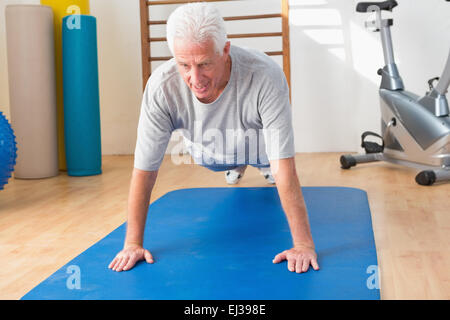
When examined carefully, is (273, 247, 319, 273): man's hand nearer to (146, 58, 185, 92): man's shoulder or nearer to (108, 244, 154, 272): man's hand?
(108, 244, 154, 272): man's hand

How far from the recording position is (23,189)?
120 inches

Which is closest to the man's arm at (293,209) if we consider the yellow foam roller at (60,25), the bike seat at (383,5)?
the bike seat at (383,5)

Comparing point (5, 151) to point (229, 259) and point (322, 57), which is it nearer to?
point (229, 259)

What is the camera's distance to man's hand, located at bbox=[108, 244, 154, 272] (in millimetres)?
1553

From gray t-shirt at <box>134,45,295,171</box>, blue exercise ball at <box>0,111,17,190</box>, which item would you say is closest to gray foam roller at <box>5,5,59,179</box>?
blue exercise ball at <box>0,111,17,190</box>

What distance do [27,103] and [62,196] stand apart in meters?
0.85

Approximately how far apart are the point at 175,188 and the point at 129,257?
136cm

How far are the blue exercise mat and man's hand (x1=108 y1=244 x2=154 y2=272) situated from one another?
0.07 feet

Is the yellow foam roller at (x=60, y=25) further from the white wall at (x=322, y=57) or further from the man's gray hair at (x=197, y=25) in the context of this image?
the man's gray hair at (x=197, y=25)

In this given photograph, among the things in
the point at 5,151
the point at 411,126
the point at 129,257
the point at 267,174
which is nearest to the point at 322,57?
the point at 411,126

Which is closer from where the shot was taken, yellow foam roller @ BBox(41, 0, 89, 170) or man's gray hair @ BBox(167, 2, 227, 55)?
man's gray hair @ BBox(167, 2, 227, 55)

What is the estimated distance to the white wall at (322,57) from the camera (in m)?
3.88
